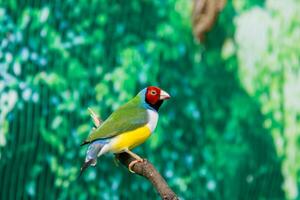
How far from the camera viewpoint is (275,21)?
447cm

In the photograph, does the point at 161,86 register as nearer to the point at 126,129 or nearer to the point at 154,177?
the point at 126,129

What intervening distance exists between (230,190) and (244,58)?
784 mm

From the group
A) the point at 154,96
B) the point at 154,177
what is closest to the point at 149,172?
the point at 154,177

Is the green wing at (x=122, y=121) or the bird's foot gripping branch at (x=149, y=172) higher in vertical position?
the green wing at (x=122, y=121)

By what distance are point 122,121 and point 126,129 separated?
0.03 metres

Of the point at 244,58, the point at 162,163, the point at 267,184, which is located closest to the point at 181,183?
the point at 162,163

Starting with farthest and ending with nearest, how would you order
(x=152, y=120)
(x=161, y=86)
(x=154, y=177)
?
(x=161, y=86)
(x=152, y=120)
(x=154, y=177)

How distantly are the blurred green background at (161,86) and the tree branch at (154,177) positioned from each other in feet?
8.14

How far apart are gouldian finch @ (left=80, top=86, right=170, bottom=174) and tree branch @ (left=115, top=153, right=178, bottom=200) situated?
0.02 meters

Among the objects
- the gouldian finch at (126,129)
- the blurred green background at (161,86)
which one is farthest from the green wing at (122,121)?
the blurred green background at (161,86)

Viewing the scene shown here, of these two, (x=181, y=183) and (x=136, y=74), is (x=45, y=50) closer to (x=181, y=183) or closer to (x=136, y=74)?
(x=136, y=74)

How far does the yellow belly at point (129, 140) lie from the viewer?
161 centimetres

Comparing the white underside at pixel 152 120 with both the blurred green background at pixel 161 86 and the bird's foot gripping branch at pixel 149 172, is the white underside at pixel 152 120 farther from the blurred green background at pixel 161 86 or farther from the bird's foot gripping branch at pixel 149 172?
the blurred green background at pixel 161 86

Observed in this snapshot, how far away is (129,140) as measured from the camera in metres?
1.63
